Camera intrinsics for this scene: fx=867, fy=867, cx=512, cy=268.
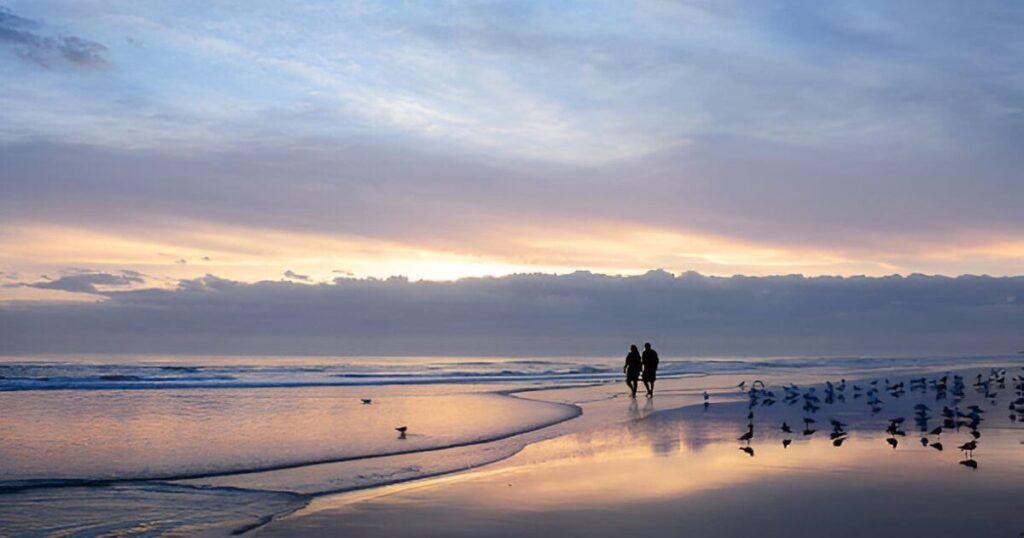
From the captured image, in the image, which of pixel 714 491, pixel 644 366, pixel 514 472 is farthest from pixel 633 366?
pixel 714 491

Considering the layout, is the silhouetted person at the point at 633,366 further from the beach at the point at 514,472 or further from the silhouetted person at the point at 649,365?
the beach at the point at 514,472

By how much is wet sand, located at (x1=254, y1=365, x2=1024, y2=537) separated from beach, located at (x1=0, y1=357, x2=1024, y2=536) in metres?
0.04

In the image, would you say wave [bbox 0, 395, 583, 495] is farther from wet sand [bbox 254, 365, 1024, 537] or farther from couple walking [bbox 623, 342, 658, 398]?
couple walking [bbox 623, 342, 658, 398]

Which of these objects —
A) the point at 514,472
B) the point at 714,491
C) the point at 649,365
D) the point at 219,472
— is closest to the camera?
the point at 714,491

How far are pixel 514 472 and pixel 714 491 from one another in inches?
126

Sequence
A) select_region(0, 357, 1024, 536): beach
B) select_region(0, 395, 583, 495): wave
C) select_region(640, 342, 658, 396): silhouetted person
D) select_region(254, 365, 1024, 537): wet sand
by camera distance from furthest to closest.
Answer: select_region(640, 342, 658, 396): silhouetted person, select_region(0, 395, 583, 495): wave, select_region(0, 357, 1024, 536): beach, select_region(254, 365, 1024, 537): wet sand

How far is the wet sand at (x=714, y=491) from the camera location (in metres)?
8.26

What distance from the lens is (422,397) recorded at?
102 ft

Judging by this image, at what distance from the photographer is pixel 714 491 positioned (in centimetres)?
998

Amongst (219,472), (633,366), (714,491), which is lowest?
(219,472)

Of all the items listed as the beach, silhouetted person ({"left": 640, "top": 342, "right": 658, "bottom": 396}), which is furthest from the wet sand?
silhouetted person ({"left": 640, "top": 342, "right": 658, "bottom": 396})

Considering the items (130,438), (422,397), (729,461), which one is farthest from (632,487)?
(422,397)

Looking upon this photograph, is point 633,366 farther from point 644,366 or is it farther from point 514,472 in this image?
point 514,472

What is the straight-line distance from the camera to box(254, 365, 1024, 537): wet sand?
826cm
